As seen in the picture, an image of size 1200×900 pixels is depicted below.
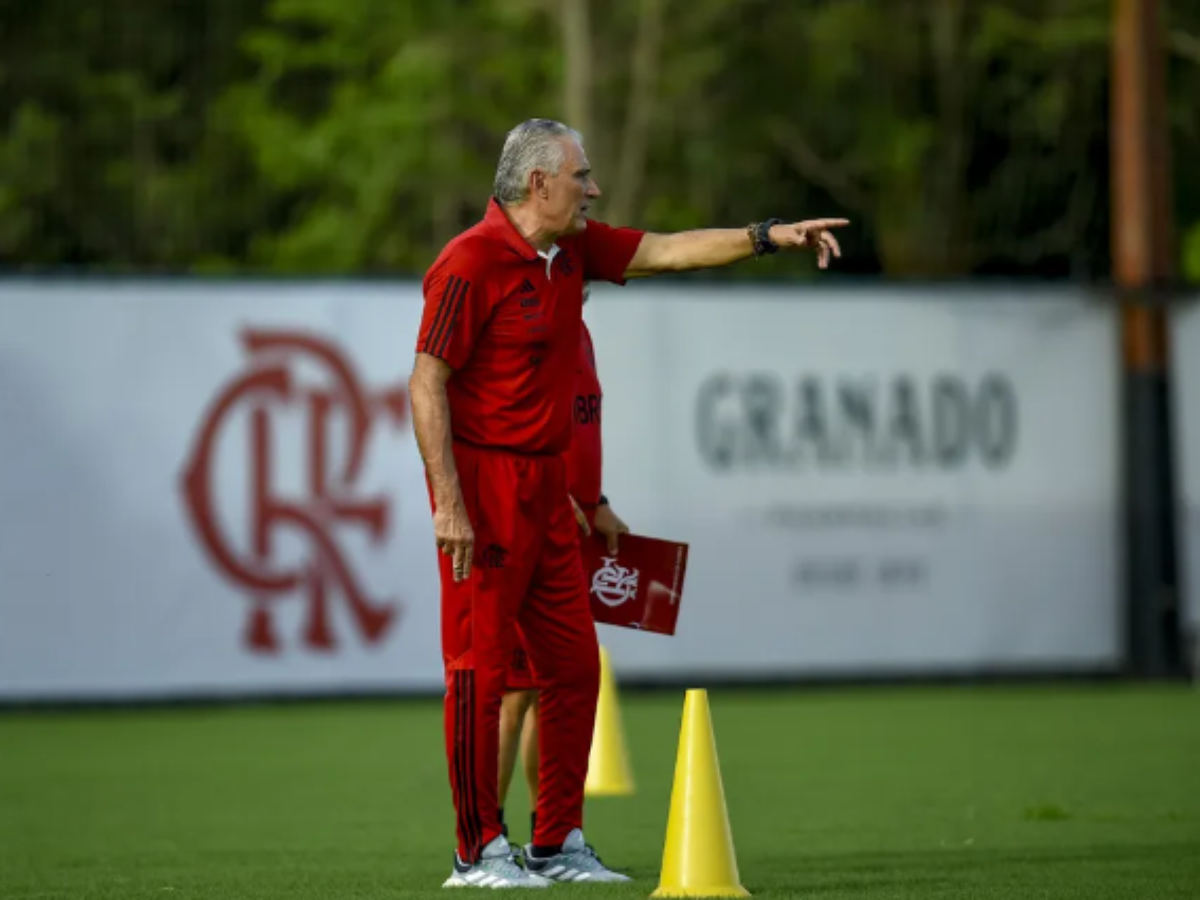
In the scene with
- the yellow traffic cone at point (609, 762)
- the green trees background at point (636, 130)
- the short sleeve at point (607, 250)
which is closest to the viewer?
the short sleeve at point (607, 250)

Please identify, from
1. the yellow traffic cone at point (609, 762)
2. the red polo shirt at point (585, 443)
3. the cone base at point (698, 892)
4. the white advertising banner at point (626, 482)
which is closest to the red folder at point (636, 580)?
the red polo shirt at point (585, 443)

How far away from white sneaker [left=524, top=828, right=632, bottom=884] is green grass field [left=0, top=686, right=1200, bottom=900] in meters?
0.18

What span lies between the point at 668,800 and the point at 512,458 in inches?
150

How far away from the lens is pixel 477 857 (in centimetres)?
749

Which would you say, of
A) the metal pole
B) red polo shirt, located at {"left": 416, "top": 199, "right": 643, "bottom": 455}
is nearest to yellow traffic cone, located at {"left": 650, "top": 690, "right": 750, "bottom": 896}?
red polo shirt, located at {"left": 416, "top": 199, "right": 643, "bottom": 455}

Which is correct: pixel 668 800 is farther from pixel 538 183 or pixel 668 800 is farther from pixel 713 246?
pixel 538 183

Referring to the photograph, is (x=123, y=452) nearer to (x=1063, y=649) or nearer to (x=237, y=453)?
(x=237, y=453)

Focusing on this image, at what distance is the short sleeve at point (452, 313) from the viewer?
24.3ft

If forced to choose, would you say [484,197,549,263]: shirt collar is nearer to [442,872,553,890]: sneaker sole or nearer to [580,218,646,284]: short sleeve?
[580,218,646,284]: short sleeve

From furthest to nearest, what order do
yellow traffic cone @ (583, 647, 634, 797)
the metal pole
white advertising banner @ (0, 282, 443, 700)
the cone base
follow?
the metal pole → white advertising banner @ (0, 282, 443, 700) → yellow traffic cone @ (583, 647, 634, 797) → the cone base

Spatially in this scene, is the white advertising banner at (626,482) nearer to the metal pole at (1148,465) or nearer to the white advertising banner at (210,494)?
the white advertising banner at (210,494)

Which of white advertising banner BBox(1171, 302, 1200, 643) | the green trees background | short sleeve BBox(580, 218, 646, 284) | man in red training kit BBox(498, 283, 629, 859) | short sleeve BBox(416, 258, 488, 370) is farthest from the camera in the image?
the green trees background

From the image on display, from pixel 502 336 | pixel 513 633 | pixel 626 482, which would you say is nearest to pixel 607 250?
pixel 502 336

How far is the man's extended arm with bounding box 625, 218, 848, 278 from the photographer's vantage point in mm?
7602
